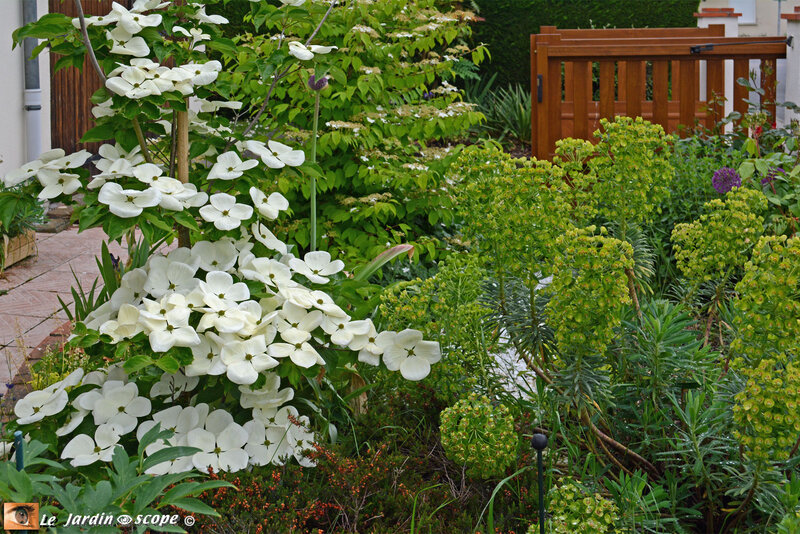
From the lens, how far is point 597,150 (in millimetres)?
2869

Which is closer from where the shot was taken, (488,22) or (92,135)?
(92,135)

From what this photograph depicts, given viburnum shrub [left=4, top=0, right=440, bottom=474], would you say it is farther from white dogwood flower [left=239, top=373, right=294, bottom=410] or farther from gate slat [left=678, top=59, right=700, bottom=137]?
gate slat [left=678, top=59, right=700, bottom=137]

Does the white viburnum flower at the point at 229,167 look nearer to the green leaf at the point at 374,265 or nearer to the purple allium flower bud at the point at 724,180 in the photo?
the green leaf at the point at 374,265

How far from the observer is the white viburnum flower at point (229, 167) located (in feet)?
8.56

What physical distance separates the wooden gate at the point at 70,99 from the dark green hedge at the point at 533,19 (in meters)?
5.02

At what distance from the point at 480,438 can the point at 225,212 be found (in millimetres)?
1016

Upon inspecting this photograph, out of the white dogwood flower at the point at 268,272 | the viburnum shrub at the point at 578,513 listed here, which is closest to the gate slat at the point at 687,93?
the white dogwood flower at the point at 268,272

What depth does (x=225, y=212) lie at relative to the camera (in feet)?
8.38

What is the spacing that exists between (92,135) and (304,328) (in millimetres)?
913

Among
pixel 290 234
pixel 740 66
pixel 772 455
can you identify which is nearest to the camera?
pixel 772 455

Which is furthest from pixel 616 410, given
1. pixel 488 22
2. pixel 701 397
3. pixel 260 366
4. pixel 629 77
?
pixel 488 22

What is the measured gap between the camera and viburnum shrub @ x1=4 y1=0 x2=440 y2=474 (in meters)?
2.39

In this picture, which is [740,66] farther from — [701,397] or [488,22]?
[488,22]

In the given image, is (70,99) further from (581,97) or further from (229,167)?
(229,167)
